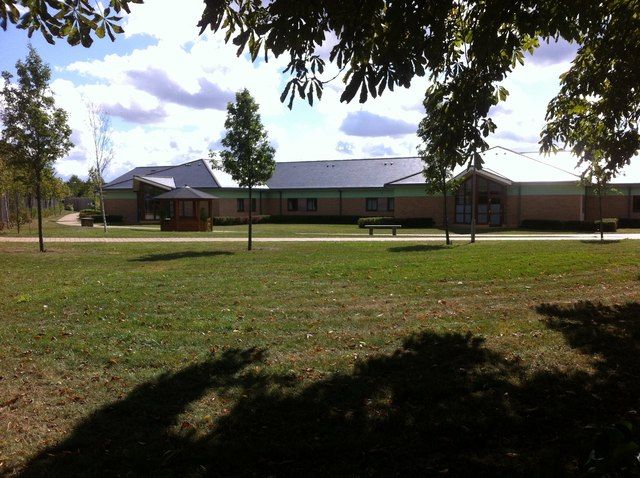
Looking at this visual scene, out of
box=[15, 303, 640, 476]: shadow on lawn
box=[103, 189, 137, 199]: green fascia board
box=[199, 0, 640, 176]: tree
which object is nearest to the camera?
box=[15, 303, 640, 476]: shadow on lawn

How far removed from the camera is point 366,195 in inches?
1853

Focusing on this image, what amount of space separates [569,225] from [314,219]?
21.7m

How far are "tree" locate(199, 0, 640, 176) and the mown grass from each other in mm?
2743

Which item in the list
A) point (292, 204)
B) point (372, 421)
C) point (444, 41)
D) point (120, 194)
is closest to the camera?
point (372, 421)

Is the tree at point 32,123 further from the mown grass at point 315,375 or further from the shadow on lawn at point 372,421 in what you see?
the shadow on lawn at point 372,421

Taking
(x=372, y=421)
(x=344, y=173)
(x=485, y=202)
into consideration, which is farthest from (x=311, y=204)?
(x=372, y=421)

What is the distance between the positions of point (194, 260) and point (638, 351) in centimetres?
1201

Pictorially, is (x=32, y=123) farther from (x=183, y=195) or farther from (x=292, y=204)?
(x=292, y=204)

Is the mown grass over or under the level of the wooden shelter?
under

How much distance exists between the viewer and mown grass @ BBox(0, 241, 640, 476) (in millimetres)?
3766

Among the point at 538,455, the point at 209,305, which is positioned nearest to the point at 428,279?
the point at 209,305

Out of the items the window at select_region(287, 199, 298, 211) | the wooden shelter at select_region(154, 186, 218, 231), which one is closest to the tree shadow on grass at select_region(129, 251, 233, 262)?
the wooden shelter at select_region(154, 186, 218, 231)

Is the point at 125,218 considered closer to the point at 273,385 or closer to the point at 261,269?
the point at 261,269

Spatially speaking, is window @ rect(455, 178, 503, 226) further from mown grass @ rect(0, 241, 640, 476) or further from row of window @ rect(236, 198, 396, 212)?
mown grass @ rect(0, 241, 640, 476)
